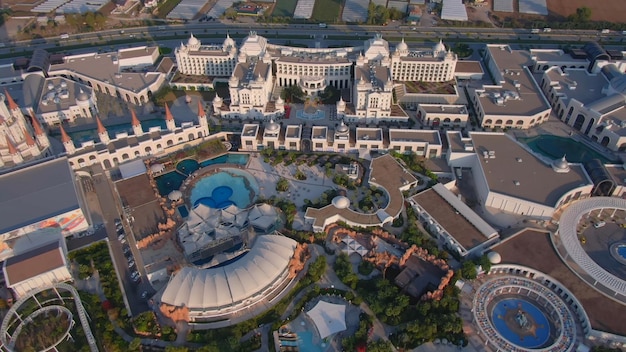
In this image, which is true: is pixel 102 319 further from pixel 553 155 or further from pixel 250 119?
pixel 553 155

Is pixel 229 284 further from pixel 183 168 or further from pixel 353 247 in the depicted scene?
pixel 183 168

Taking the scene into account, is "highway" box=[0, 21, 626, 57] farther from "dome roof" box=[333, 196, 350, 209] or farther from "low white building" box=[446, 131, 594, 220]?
"dome roof" box=[333, 196, 350, 209]

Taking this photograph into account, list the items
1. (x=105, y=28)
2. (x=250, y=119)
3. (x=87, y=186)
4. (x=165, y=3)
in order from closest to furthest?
(x=87, y=186), (x=250, y=119), (x=105, y=28), (x=165, y=3)

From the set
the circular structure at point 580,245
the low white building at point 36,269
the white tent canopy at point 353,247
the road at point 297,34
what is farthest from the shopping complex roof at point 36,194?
the circular structure at point 580,245

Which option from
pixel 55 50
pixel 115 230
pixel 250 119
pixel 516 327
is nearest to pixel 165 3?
pixel 55 50

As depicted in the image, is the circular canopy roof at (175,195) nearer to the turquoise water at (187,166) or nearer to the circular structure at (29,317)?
the turquoise water at (187,166)

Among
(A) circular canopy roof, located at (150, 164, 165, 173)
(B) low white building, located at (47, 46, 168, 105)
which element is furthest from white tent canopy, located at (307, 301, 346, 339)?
(B) low white building, located at (47, 46, 168, 105)
